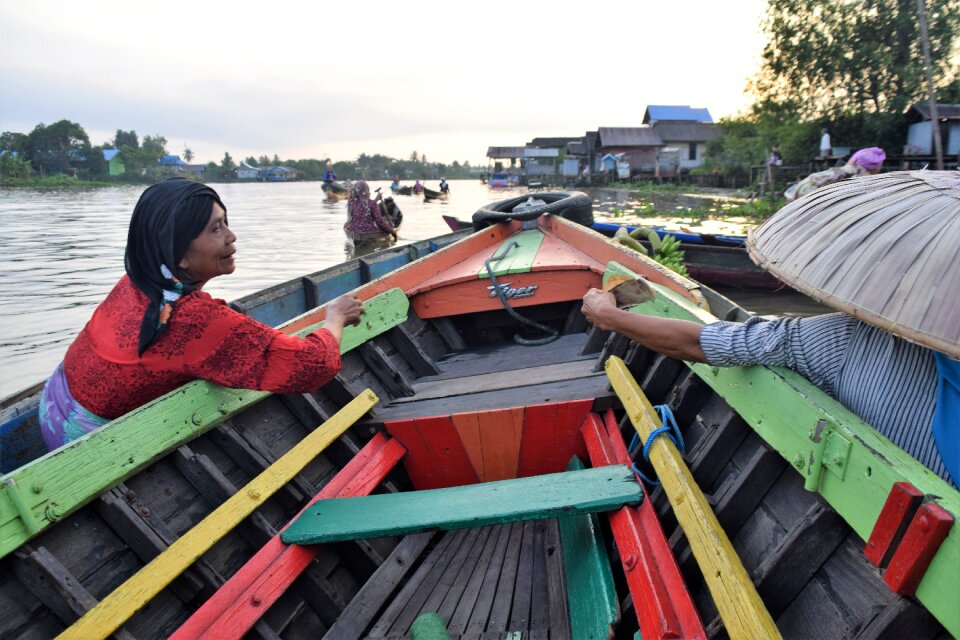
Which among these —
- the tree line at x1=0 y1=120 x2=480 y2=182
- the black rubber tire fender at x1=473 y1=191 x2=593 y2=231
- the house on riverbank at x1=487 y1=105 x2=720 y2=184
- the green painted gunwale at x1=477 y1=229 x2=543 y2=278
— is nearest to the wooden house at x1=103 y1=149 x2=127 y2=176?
the tree line at x1=0 y1=120 x2=480 y2=182

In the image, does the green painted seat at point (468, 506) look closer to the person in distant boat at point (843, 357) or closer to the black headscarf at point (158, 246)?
the person in distant boat at point (843, 357)

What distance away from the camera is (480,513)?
204 centimetres

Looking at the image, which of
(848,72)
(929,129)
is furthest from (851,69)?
(929,129)

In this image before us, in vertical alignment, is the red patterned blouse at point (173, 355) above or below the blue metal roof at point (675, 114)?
below

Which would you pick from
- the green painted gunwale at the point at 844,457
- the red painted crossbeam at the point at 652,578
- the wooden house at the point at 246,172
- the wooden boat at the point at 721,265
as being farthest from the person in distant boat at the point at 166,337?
the wooden house at the point at 246,172

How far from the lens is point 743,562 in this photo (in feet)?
5.93

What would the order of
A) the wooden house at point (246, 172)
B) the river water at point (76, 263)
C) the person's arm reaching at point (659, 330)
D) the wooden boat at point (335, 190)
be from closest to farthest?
1. the person's arm reaching at point (659, 330)
2. the river water at point (76, 263)
3. the wooden boat at point (335, 190)
4. the wooden house at point (246, 172)

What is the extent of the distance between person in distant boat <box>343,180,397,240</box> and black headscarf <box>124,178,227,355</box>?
1457 cm

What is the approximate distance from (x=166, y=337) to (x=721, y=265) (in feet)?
31.7

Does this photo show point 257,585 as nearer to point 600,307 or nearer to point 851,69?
point 600,307

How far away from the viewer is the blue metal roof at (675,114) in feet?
173

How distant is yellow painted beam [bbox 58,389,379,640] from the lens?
→ 5.10 feet

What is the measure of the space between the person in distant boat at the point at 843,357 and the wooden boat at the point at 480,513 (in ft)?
0.26

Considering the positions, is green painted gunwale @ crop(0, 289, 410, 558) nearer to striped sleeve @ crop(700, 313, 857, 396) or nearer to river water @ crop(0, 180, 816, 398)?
striped sleeve @ crop(700, 313, 857, 396)
